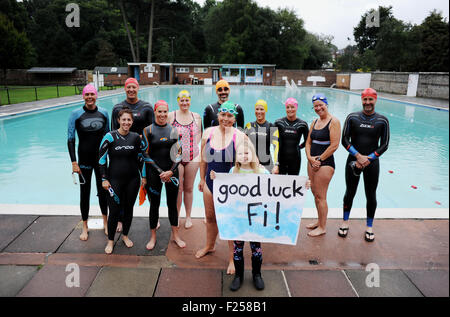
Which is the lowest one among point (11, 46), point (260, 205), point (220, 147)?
point (260, 205)

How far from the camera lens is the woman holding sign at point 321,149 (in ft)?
14.3

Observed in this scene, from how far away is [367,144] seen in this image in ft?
14.5

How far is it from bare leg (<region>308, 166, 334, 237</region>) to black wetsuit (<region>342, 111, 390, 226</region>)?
31 cm

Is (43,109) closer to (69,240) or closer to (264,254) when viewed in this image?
(69,240)

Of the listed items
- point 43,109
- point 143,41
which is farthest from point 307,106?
point 143,41

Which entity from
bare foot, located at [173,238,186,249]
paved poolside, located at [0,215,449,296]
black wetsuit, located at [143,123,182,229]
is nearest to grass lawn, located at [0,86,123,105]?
paved poolside, located at [0,215,449,296]

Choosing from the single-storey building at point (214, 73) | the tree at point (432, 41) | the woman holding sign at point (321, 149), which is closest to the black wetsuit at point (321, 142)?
the woman holding sign at point (321, 149)

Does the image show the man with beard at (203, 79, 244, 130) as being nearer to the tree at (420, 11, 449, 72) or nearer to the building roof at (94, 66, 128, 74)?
the tree at (420, 11, 449, 72)

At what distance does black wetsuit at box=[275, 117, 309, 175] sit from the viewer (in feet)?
15.4

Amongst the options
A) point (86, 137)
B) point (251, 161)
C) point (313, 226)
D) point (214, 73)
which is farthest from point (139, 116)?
point (214, 73)

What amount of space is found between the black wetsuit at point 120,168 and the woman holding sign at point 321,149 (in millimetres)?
2365

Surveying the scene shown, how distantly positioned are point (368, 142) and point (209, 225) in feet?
8.05

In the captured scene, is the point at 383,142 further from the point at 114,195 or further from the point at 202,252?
the point at 114,195

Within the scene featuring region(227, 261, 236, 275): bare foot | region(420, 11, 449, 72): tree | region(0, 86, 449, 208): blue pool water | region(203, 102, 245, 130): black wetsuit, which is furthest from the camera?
region(420, 11, 449, 72): tree
